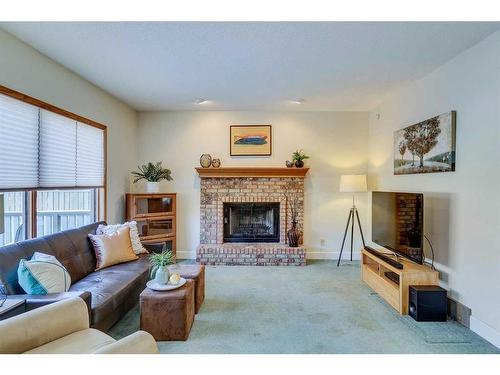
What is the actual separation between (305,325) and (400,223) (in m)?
1.63

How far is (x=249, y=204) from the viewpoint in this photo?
509cm

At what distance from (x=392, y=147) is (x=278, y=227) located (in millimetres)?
2321

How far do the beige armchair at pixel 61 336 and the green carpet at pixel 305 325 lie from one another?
0.78 m

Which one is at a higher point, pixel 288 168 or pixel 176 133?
pixel 176 133

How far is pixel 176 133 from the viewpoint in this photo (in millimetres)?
5137

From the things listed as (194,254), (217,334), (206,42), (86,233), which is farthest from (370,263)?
(86,233)

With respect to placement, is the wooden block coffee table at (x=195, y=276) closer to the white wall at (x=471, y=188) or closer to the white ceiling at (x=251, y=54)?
the white ceiling at (x=251, y=54)

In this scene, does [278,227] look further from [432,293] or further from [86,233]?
[86,233]

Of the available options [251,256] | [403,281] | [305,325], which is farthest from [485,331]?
[251,256]

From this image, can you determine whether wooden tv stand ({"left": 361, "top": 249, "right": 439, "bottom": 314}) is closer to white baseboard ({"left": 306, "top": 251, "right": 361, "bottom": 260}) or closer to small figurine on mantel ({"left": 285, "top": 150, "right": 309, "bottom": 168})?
white baseboard ({"left": 306, "top": 251, "right": 361, "bottom": 260})

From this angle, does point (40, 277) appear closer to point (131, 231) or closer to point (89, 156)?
point (131, 231)

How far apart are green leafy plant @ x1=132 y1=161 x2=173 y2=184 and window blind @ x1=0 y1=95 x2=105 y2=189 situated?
86 cm

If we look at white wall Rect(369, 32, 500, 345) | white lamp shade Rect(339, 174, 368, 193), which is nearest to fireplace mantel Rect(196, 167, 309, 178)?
white lamp shade Rect(339, 174, 368, 193)

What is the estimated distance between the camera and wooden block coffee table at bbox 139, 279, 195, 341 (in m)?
2.29
